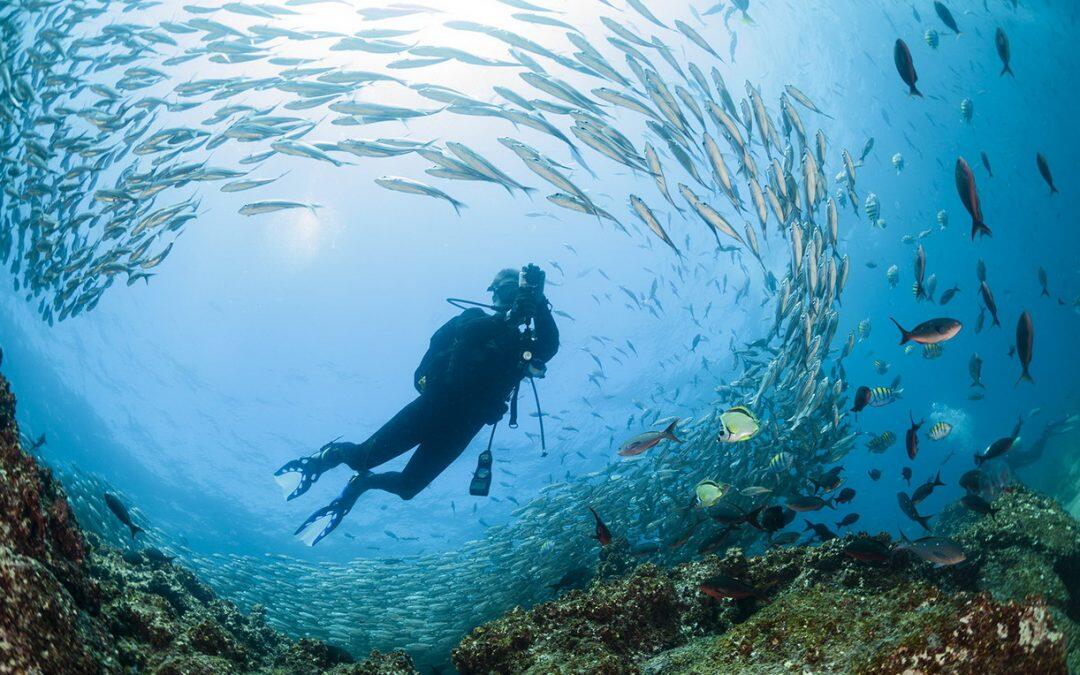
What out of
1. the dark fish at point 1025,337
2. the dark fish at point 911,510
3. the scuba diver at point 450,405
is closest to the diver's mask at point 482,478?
the scuba diver at point 450,405

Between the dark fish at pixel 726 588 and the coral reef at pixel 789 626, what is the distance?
0.16 m

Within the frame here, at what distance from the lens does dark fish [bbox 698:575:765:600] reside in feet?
11.8

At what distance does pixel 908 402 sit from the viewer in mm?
64062

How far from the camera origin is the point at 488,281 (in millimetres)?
33406

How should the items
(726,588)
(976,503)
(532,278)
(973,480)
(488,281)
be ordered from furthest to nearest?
(488,281) → (532,278) → (973,480) → (976,503) → (726,588)

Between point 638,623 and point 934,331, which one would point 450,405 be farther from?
point 934,331

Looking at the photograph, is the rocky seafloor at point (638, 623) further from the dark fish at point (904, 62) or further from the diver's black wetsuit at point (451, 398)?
→ the dark fish at point (904, 62)

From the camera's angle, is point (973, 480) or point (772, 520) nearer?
point (772, 520)

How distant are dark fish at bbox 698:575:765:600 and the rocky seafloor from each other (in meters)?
0.18

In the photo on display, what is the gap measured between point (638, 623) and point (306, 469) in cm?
677

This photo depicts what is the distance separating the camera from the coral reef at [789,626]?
1966 millimetres

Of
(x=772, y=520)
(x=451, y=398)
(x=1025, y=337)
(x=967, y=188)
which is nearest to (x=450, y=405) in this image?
(x=451, y=398)

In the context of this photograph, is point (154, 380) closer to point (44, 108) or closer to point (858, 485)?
point (44, 108)

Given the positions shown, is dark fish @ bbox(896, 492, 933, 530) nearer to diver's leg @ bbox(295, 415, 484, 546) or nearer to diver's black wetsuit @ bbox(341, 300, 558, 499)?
diver's black wetsuit @ bbox(341, 300, 558, 499)
